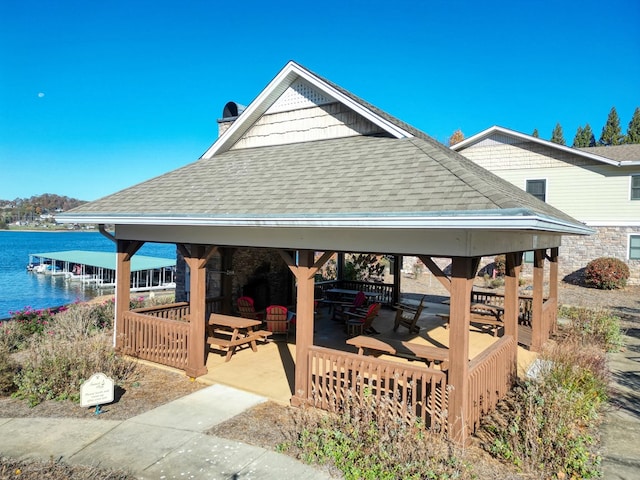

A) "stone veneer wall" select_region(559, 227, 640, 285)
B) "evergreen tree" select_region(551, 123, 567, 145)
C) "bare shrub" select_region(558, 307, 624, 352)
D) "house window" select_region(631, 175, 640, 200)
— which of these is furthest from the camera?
"evergreen tree" select_region(551, 123, 567, 145)

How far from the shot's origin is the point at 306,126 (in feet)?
32.1

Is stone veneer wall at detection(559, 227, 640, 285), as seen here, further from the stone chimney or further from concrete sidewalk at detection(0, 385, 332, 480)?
concrete sidewalk at detection(0, 385, 332, 480)

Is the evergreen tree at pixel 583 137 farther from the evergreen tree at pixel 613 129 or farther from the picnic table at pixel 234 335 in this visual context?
the picnic table at pixel 234 335

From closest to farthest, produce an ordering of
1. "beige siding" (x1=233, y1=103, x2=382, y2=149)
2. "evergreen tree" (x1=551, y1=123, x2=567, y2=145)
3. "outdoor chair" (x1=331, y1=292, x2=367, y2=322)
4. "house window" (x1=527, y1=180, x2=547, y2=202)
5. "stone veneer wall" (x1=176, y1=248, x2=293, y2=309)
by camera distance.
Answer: "beige siding" (x1=233, y1=103, x2=382, y2=149)
"outdoor chair" (x1=331, y1=292, x2=367, y2=322)
"stone veneer wall" (x1=176, y1=248, x2=293, y2=309)
"house window" (x1=527, y1=180, x2=547, y2=202)
"evergreen tree" (x1=551, y1=123, x2=567, y2=145)

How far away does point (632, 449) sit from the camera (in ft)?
17.1

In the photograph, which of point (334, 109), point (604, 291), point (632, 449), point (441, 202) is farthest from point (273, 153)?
point (604, 291)

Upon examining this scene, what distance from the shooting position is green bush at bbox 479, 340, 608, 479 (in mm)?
4629

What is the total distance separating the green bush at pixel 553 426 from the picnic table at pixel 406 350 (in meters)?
1.07

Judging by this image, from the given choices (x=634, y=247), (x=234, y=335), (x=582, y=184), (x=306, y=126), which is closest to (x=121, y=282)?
(x=234, y=335)

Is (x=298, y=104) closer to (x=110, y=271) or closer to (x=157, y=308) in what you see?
(x=157, y=308)

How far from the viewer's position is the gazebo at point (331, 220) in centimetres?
515

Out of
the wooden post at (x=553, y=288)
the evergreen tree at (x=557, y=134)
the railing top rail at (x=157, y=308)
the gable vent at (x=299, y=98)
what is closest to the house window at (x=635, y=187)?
the wooden post at (x=553, y=288)

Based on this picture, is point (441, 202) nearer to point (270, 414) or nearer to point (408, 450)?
point (408, 450)

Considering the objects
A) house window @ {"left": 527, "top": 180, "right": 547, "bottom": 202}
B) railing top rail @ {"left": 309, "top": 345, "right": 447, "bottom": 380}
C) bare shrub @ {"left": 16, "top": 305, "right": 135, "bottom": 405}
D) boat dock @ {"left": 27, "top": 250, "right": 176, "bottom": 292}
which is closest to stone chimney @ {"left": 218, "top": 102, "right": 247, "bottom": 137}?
bare shrub @ {"left": 16, "top": 305, "right": 135, "bottom": 405}
